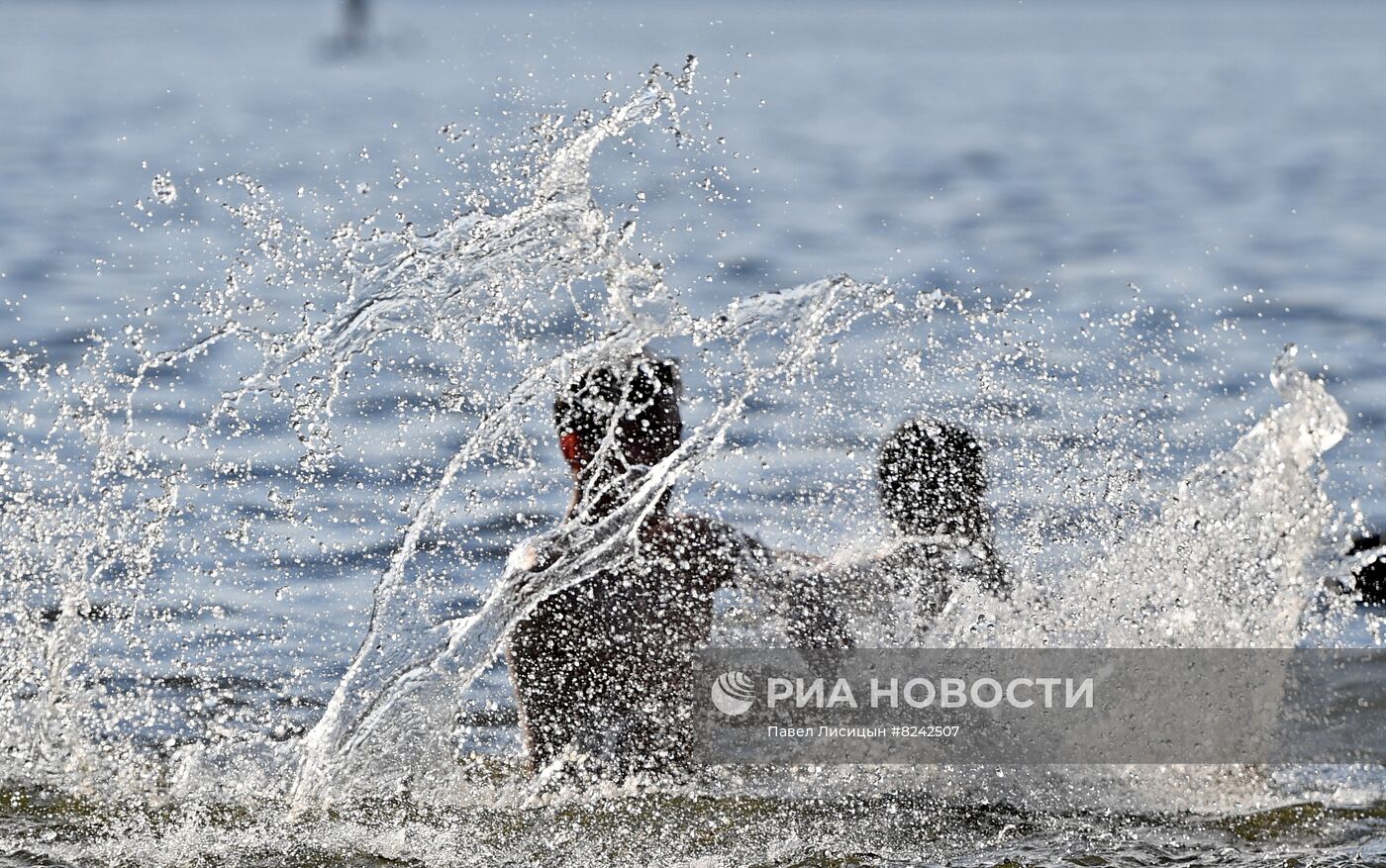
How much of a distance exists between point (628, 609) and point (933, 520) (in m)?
1.06

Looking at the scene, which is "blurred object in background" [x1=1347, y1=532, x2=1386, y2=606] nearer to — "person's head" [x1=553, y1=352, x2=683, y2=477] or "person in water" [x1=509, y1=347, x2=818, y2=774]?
"person in water" [x1=509, y1=347, x2=818, y2=774]

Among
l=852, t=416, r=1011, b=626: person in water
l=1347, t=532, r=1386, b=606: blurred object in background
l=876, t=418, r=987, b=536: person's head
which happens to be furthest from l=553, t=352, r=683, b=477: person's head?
l=1347, t=532, r=1386, b=606: blurred object in background

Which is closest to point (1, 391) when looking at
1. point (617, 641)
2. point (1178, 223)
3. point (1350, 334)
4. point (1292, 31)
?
point (617, 641)

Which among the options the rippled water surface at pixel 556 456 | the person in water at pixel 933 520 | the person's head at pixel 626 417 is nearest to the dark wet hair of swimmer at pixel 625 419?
the person's head at pixel 626 417

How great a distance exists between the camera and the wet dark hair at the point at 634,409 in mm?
5242

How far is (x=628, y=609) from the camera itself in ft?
17.5

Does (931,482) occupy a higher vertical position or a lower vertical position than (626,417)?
lower

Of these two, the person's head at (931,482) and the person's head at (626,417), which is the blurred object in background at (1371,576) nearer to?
the person's head at (931,482)

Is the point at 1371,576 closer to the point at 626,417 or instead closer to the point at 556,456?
the point at 626,417

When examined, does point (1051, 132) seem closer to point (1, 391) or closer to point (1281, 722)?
point (1, 391)

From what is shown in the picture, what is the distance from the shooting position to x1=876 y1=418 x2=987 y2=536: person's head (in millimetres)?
5797

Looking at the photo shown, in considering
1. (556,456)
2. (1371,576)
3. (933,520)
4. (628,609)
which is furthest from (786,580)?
(556,456)

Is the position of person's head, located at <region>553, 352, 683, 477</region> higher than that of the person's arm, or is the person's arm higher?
person's head, located at <region>553, 352, 683, 477</region>

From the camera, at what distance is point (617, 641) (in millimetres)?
5348
